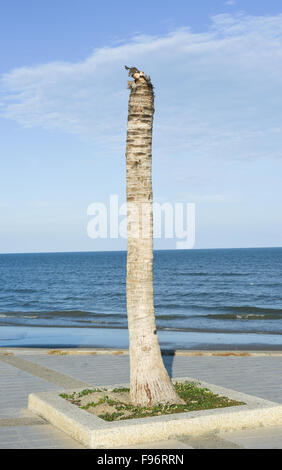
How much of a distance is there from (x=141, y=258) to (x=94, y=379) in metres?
3.69

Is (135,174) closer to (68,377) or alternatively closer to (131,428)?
(131,428)

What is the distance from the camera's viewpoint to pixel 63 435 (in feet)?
20.1

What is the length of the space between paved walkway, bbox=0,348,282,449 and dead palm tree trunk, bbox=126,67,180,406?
975 mm

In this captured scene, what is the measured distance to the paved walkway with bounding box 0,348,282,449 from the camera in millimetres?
5871

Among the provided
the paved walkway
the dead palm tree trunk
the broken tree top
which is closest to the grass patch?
the dead palm tree trunk

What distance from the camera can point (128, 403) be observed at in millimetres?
6844

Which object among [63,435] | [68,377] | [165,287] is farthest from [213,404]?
[165,287]

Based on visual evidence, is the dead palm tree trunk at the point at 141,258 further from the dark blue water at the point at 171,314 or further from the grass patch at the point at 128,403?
the dark blue water at the point at 171,314

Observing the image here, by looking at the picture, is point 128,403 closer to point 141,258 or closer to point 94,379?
point 141,258

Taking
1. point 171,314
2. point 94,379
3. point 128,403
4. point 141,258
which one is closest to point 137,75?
point 141,258

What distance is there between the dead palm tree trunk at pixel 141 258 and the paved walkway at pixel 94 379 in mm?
975

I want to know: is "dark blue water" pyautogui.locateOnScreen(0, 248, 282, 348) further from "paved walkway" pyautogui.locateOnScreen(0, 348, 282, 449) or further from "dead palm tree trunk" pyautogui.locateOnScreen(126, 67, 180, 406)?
"dead palm tree trunk" pyautogui.locateOnScreen(126, 67, 180, 406)
